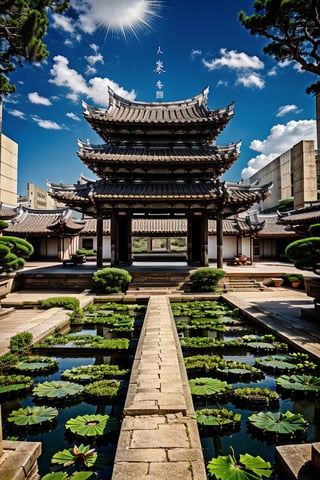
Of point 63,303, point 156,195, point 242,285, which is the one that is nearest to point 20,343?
point 63,303

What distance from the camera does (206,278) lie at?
1495 cm

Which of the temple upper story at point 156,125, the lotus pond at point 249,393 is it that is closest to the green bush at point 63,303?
the lotus pond at point 249,393

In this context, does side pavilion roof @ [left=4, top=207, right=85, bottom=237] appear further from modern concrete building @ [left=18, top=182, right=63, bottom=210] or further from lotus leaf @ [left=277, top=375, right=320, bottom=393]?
modern concrete building @ [left=18, top=182, right=63, bottom=210]

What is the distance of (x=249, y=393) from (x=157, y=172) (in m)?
14.3

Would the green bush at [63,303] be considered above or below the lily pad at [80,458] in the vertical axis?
above

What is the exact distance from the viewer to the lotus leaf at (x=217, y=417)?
4.17 meters

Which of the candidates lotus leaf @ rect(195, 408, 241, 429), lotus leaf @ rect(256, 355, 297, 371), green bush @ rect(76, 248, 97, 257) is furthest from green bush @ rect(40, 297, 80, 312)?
green bush @ rect(76, 248, 97, 257)

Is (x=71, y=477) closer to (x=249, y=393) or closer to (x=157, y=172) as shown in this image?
(x=249, y=393)

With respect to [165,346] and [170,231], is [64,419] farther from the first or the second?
[170,231]

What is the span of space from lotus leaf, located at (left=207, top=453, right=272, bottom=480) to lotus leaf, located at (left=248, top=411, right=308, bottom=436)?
2.31 ft

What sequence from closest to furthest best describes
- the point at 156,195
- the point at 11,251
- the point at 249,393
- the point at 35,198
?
the point at 249,393
the point at 11,251
the point at 156,195
the point at 35,198

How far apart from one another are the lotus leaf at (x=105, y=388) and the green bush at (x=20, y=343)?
2507 millimetres

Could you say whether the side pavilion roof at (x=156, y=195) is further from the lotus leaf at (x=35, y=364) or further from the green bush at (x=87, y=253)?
the green bush at (x=87, y=253)

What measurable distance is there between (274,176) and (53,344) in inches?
1943
